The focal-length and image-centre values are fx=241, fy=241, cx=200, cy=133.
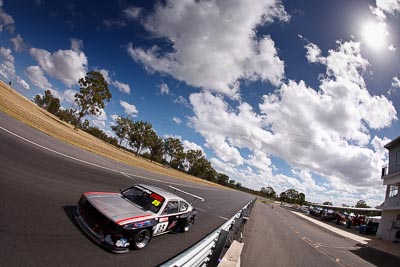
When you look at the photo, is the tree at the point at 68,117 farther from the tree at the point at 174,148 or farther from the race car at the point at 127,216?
the race car at the point at 127,216

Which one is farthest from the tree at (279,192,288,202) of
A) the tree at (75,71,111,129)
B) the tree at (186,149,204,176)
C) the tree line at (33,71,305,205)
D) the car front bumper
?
the car front bumper

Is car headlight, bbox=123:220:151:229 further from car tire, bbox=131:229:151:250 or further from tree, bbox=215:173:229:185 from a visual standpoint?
tree, bbox=215:173:229:185

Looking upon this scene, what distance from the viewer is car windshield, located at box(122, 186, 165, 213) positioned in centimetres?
685

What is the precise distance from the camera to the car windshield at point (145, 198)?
270 inches

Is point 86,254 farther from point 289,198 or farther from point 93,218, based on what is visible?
point 289,198

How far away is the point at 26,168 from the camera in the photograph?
859cm

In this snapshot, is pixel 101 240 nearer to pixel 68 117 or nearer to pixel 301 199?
pixel 68 117

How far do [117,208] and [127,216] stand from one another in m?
0.47

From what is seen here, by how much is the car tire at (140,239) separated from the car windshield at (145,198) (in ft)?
2.35

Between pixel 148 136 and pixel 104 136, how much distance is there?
212ft

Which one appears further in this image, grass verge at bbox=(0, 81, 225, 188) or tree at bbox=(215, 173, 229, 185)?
tree at bbox=(215, 173, 229, 185)

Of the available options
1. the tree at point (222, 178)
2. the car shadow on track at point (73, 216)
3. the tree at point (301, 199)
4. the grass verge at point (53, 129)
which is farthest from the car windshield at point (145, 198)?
the tree at point (301, 199)

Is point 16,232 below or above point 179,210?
below

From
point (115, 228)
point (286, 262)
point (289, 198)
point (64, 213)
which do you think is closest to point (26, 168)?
point (64, 213)
